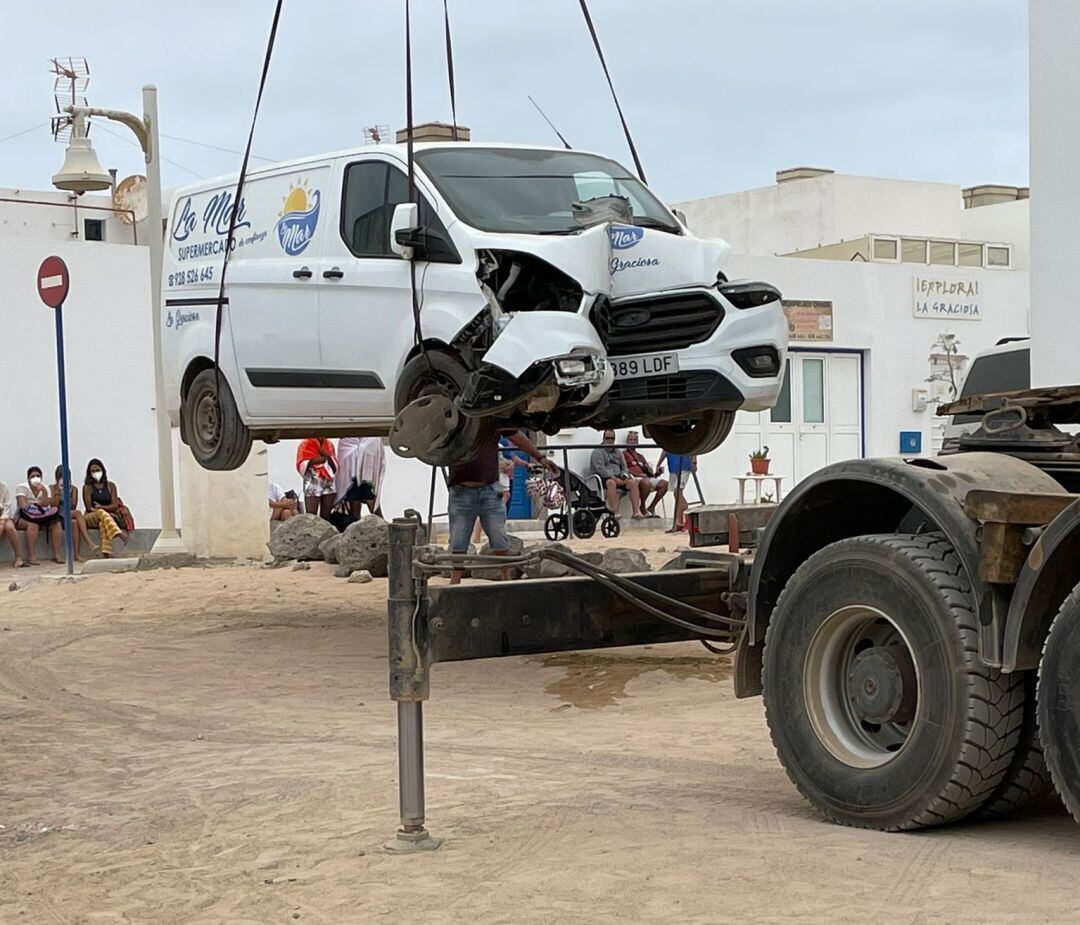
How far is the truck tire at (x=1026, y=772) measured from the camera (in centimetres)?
525

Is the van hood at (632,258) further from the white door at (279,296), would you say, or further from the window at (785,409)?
the window at (785,409)

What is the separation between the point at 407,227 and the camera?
33.4ft

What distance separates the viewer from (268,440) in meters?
12.3

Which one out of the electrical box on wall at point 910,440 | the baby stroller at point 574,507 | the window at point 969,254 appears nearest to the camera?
the baby stroller at point 574,507

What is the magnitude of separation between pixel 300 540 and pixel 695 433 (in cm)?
815

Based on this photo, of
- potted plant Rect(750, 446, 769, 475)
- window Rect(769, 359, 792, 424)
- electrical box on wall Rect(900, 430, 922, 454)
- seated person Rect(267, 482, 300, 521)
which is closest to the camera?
seated person Rect(267, 482, 300, 521)

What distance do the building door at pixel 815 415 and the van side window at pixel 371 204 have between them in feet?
64.2

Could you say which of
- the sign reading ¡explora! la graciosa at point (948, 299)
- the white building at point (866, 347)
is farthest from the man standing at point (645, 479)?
the sign reading ¡explora! la graciosa at point (948, 299)

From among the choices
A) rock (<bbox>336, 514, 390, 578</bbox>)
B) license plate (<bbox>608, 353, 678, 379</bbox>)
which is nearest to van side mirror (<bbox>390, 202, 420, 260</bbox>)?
license plate (<bbox>608, 353, 678, 379</bbox>)

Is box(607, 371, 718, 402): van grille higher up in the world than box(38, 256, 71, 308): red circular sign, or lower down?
lower down

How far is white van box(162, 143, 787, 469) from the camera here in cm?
988

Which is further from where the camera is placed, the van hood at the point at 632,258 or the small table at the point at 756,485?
the small table at the point at 756,485

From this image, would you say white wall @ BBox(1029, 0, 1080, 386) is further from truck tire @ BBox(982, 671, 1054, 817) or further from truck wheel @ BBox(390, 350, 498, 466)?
truck tire @ BBox(982, 671, 1054, 817)

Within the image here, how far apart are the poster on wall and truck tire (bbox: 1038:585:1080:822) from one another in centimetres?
2517
